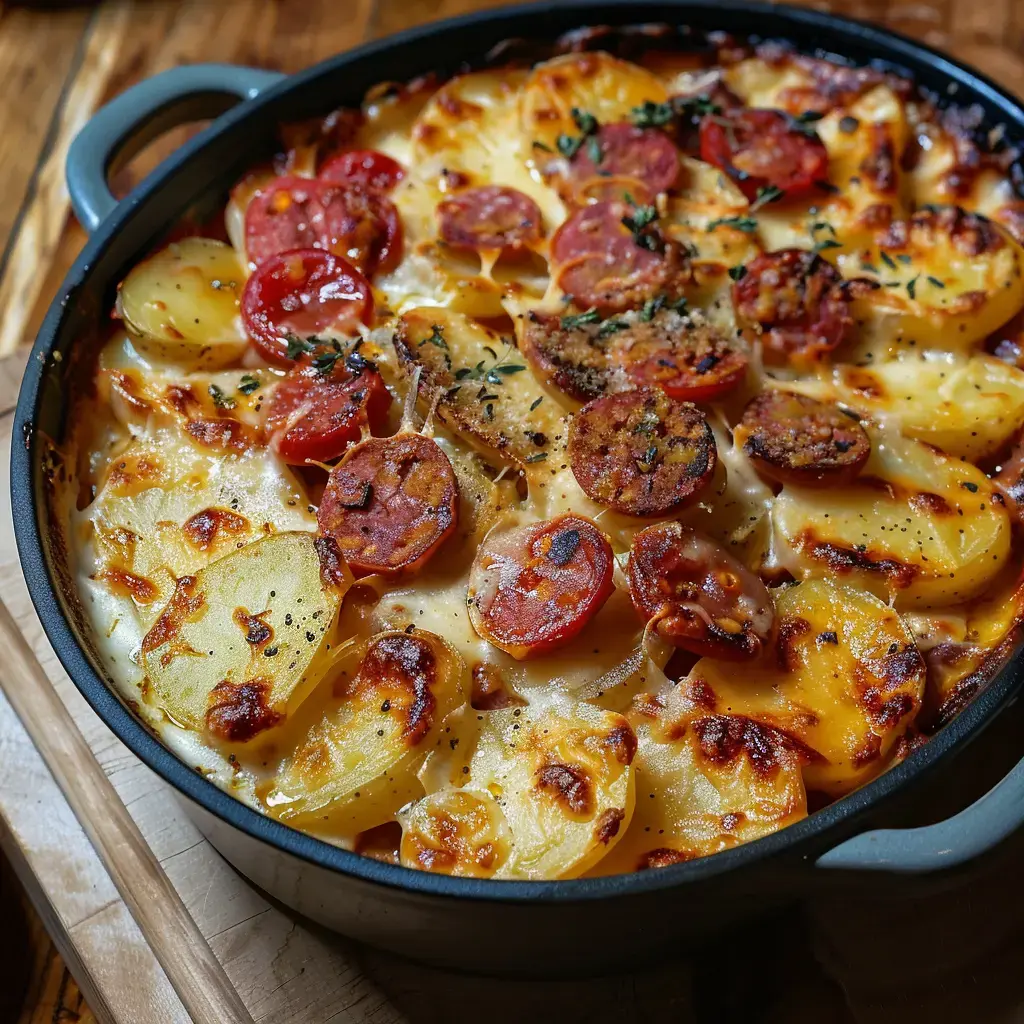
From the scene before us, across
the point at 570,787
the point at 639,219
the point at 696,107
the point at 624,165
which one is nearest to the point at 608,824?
the point at 570,787

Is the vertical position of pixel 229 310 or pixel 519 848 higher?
pixel 229 310

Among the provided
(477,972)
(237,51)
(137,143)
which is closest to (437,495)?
(477,972)

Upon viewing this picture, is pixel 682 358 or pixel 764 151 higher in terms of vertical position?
pixel 764 151

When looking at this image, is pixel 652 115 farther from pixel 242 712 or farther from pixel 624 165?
pixel 242 712

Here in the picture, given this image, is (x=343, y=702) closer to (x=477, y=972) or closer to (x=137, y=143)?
(x=477, y=972)

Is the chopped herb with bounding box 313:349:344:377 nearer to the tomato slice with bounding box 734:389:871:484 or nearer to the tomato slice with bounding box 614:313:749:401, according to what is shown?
the tomato slice with bounding box 614:313:749:401

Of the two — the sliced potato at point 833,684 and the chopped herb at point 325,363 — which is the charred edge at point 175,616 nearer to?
the chopped herb at point 325,363
